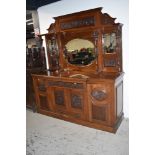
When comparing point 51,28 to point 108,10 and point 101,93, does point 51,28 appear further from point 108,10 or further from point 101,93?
point 101,93

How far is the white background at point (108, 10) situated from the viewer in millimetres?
2393

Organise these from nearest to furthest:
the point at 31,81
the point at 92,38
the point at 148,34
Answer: the point at 148,34
the point at 92,38
the point at 31,81

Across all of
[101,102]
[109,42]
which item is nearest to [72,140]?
[101,102]

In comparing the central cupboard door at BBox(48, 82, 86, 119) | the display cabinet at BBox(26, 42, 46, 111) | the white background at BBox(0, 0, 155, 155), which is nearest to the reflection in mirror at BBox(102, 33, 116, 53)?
the central cupboard door at BBox(48, 82, 86, 119)

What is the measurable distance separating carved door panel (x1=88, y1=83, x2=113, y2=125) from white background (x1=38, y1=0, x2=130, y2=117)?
54 centimetres

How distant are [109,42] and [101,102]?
1.01 meters

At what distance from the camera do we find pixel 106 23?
2.47m

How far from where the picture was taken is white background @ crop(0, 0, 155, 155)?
0.50 meters

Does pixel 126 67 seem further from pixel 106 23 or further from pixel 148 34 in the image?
pixel 148 34

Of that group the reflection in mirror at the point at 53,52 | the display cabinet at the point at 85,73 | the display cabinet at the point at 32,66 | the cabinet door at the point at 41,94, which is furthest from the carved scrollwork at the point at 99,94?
the display cabinet at the point at 32,66

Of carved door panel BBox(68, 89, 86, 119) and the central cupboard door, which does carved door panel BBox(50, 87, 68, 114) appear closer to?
the central cupboard door
